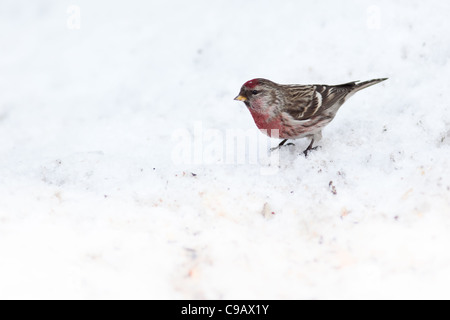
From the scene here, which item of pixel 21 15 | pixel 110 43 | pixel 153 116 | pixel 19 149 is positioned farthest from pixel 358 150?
pixel 21 15

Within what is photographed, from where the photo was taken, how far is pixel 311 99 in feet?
14.3

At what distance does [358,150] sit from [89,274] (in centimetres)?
224

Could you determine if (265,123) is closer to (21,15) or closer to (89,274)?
(89,274)

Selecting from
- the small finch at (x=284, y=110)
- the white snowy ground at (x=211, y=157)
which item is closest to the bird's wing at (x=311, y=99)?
the small finch at (x=284, y=110)

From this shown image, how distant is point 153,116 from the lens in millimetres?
5277

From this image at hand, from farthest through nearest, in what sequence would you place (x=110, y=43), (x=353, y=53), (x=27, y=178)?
(x=110, y=43) < (x=353, y=53) < (x=27, y=178)

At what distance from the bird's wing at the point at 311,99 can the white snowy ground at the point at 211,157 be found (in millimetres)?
295

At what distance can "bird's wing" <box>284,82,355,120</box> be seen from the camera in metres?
4.25

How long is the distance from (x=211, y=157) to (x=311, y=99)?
0.95 meters

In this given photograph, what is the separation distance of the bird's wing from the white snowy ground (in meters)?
0.29

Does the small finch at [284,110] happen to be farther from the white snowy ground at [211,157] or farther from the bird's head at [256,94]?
the white snowy ground at [211,157]

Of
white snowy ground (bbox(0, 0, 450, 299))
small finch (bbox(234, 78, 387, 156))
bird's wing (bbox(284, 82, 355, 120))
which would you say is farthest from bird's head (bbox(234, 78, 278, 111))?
white snowy ground (bbox(0, 0, 450, 299))

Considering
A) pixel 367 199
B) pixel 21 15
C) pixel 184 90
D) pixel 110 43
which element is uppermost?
pixel 21 15
